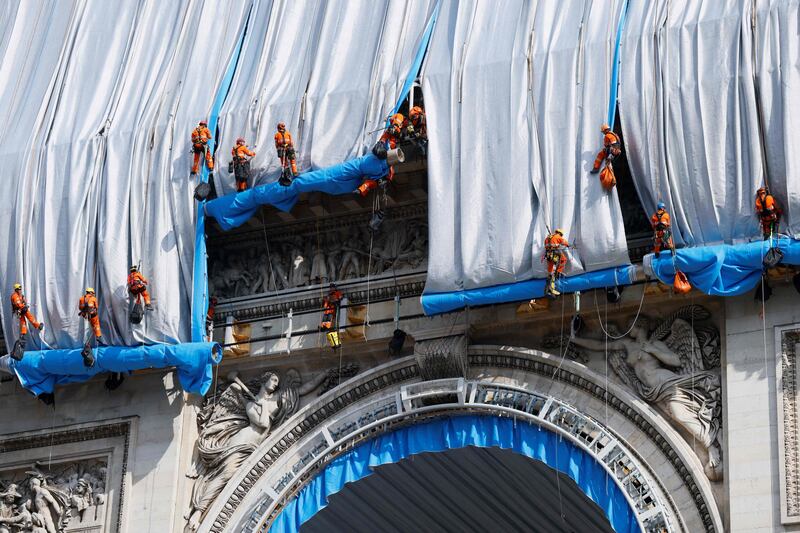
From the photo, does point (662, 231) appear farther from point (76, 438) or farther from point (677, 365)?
point (76, 438)

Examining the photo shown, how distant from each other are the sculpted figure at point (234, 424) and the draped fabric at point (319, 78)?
104 inches

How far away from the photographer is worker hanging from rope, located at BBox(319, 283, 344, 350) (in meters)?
25.8

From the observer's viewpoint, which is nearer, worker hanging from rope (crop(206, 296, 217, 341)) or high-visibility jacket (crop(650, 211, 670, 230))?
high-visibility jacket (crop(650, 211, 670, 230))

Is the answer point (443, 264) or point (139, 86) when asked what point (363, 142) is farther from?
point (139, 86)

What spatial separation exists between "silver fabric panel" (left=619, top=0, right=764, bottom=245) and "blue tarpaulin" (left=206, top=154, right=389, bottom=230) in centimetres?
339

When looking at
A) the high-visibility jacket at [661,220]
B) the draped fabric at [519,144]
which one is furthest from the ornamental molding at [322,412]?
the high-visibility jacket at [661,220]

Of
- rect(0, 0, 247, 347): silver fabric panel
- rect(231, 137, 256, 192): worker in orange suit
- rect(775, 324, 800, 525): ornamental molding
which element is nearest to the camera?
rect(775, 324, 800, 525): ornamental molding

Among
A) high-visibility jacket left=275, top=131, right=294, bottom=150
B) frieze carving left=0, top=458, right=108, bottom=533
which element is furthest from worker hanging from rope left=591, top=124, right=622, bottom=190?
frieze carving left=0, top=458, right=108, bottom=533

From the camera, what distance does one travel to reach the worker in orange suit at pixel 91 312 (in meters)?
26.3

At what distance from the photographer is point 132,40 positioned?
28.7 meters

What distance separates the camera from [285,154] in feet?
86.0

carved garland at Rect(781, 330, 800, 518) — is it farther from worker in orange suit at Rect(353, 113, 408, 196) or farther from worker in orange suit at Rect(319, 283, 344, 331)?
worker in orange suit at Rect(319, 283, 344, 331)

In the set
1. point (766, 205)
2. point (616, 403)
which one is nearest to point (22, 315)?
point (616, 403)

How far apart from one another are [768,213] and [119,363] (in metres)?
8.53
